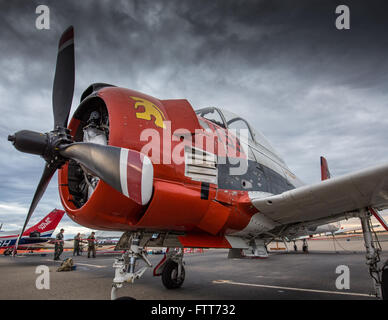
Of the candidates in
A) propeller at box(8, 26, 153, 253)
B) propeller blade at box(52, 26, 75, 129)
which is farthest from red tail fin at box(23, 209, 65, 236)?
propeller blade at box(52, 26, 75, 129)

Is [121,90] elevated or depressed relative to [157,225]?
elevated

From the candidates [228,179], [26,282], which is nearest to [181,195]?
[228,179]

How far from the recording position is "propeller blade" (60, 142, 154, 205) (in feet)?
8.67

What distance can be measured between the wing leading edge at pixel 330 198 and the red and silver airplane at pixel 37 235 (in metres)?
18.6

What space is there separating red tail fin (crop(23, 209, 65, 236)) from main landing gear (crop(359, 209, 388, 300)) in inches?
779

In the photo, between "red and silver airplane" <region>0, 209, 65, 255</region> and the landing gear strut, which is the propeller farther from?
"red and silver airplane" <region>0, 209, 65, 255</region>

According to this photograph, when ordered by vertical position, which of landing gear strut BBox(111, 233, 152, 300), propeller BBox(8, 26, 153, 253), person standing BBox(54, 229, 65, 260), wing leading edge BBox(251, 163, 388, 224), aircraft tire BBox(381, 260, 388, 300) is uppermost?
propeller BBox(8, 26, 153, 253)

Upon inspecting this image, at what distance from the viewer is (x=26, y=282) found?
6625mm

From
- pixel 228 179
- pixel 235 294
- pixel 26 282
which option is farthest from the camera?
pixel 26 282

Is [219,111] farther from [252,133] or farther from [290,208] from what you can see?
[290,208]

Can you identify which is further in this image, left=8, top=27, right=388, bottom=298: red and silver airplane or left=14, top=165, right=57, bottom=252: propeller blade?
left=14, top=165, right=57, bottom=252: propeller blade

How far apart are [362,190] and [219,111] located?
9.11 feet

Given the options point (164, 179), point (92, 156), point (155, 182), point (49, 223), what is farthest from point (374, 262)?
point (49, 223)

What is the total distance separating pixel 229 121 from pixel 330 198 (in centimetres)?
228
